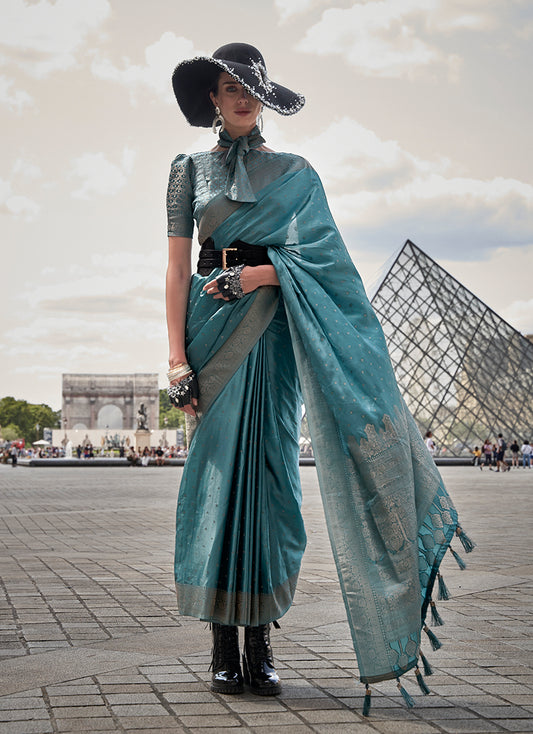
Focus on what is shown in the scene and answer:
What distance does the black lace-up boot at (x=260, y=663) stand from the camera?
2980mm

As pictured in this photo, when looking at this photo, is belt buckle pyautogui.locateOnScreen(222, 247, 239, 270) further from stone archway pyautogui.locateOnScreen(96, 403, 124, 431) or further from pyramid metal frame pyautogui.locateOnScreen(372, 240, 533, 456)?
stone archway pyautogui.locateOnScreen(96, 403, 124, 431)

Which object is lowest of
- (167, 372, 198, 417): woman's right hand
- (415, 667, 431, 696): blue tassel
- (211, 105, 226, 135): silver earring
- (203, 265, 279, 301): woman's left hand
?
(415, 667, 431, 696): blue tassel

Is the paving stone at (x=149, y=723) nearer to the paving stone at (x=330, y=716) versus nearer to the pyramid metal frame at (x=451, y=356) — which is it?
the paving stone at (x=330, y=716)

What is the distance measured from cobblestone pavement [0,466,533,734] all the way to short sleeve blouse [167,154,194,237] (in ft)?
5.21

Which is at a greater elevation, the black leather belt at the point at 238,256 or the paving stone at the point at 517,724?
the black leather belt at the point at 238,256

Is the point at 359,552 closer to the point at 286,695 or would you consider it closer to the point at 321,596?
the point at 286,695

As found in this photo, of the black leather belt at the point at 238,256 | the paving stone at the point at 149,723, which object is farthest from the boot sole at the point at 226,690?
the black leather belt at the point at 238,256

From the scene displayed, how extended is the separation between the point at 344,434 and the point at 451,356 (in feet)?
173

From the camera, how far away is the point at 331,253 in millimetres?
3037

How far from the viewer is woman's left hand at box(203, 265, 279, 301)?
3.05 meters

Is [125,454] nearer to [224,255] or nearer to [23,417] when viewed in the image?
[224,255]

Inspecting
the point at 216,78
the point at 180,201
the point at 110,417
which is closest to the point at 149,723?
the point at 180,201

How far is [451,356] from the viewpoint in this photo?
54.3 metres

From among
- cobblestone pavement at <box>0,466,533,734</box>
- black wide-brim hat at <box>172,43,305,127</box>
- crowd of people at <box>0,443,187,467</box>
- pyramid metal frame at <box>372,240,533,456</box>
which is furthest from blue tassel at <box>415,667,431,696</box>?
pyramid metal frame at <box>372,240,533,456</box>
